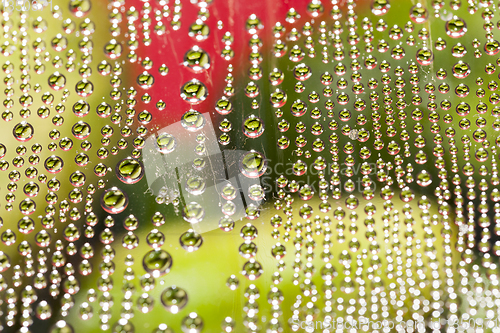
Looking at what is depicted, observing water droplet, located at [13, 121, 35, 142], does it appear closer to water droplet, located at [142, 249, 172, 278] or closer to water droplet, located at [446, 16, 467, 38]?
water droplet, located at [142, 249, 172, 278]

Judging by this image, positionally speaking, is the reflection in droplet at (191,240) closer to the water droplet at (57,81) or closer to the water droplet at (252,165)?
the water droplet at (252,165)

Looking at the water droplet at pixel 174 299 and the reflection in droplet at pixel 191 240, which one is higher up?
the reflection in droplet at pixel 191 240

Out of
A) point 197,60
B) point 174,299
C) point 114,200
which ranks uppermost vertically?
point 197,60

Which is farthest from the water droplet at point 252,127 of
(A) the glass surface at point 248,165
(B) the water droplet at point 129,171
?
(B) the water droplet at point 129,171

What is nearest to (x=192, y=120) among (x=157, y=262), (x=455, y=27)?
(x=157, y=262)

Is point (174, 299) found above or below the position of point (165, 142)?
below

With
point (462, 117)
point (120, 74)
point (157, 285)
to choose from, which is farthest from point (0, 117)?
point (462, 117)

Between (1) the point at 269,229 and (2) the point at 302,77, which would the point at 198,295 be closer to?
(1) the point at 269,229

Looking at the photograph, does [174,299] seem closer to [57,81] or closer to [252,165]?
[252,165]

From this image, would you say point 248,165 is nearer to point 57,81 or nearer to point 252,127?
point 252,127

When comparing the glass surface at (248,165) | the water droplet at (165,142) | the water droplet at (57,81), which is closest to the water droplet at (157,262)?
the glass surface at (248,165)

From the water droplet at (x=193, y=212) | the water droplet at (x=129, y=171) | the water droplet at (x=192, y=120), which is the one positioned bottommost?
the water droplet at (x=193, y=212)
